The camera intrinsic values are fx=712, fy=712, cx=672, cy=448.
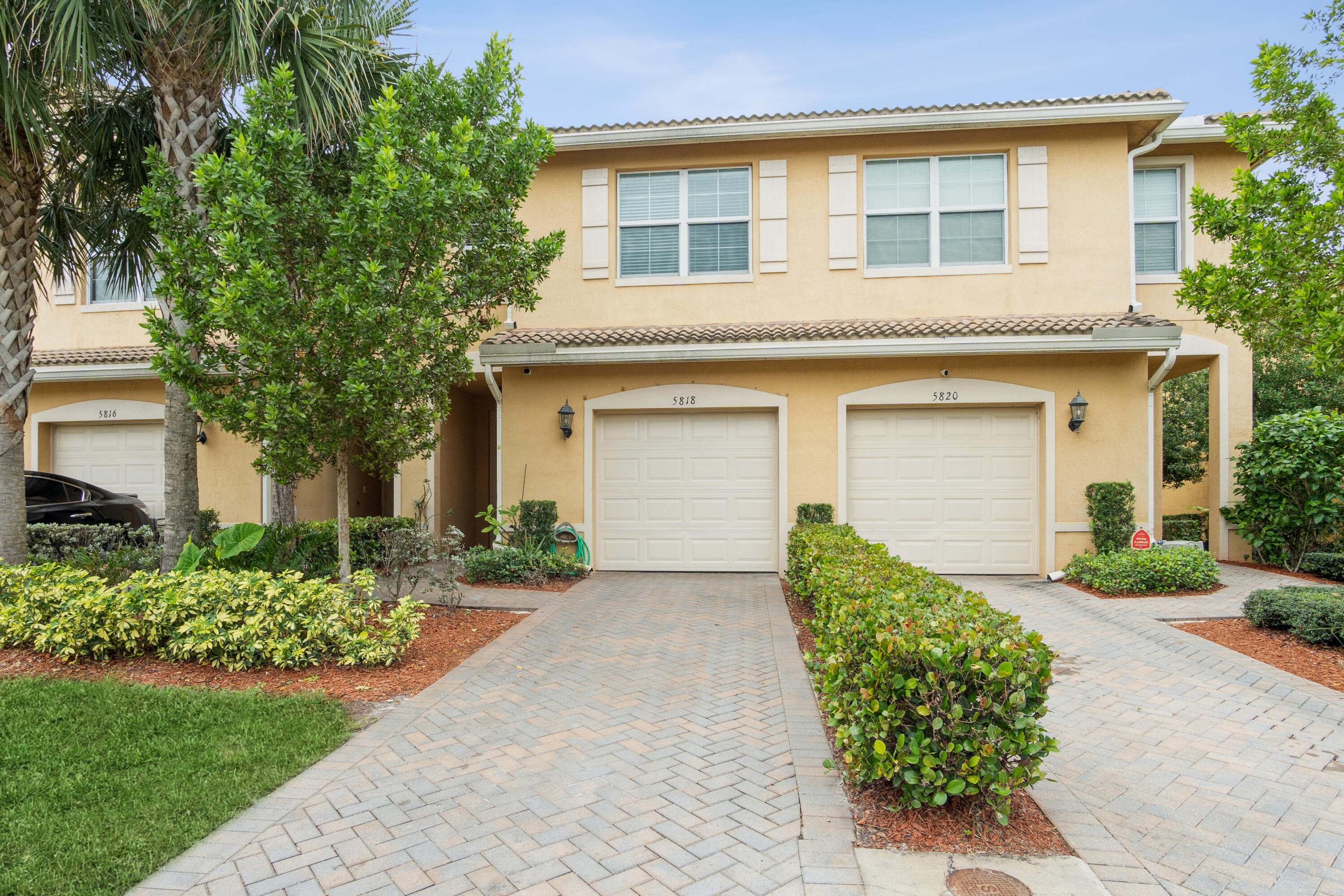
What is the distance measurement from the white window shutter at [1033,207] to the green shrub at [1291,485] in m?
4.47

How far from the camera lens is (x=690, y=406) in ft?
34.7

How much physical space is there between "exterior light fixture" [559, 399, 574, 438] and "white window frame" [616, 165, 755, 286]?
209cm

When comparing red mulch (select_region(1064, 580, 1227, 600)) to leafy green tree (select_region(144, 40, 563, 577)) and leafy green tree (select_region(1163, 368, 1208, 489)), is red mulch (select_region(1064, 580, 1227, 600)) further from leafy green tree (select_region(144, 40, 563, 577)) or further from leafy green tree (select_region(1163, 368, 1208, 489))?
leafy green tree (select_region(1163, 368, 1208, 489))

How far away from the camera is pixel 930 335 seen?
962 centimetres

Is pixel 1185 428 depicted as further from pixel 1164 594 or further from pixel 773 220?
pixel 773 220

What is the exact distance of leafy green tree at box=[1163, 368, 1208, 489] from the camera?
17453 millimetres

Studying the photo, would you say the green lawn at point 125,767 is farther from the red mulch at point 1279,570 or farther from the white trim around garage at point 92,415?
the red mulch at point 1279,570

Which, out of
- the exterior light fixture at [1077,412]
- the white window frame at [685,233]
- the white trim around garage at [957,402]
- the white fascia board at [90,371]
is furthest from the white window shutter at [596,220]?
the white fascia board at [90,371]

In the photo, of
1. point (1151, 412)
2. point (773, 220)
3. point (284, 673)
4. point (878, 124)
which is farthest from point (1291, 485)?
point (284, 673)

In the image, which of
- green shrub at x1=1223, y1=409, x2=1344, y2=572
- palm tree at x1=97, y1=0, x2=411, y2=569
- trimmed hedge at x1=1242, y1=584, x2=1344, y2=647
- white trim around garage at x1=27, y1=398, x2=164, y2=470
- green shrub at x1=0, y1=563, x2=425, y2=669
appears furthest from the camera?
white trim around garage at x1=27, y1=398, x2=164, y2=470

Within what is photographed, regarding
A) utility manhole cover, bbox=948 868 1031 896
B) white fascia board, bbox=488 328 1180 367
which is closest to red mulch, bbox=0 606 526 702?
utility manhole cover, bbox=948 868 1031 896

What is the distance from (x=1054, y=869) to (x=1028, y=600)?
6293 millimetres

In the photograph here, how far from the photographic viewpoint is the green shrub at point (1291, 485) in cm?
995

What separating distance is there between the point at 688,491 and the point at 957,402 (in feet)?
13.5
